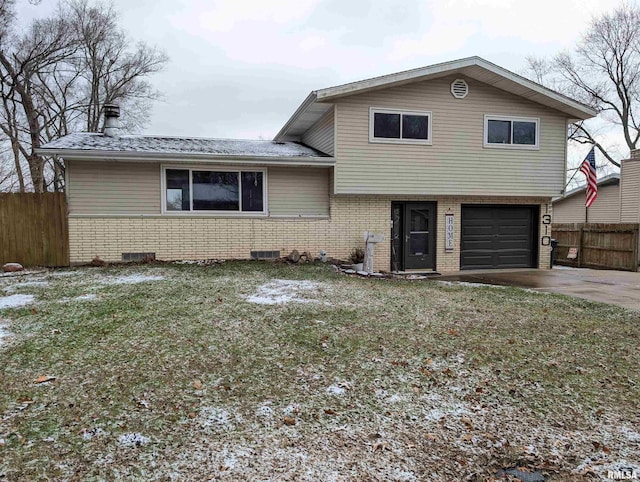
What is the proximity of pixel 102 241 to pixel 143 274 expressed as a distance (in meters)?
2.38

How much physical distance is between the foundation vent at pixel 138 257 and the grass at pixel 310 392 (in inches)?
172

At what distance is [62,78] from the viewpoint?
23.1 metres

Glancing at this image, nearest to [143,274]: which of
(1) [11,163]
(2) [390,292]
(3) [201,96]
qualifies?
(2) [390,292]

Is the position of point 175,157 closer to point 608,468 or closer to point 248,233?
point 248,233

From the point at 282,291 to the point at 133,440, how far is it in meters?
4.71

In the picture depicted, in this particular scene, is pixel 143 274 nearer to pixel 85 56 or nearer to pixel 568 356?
pixel 568 356

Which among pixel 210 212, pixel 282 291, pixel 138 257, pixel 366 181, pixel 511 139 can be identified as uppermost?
pixel 511 139

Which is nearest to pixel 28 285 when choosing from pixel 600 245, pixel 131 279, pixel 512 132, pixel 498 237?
pixel 131 279

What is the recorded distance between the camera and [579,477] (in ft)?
8.48

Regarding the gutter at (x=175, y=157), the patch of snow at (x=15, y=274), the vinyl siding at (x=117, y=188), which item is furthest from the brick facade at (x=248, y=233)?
the gutter at (x=175, y=157)

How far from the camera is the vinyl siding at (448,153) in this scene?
449 inches

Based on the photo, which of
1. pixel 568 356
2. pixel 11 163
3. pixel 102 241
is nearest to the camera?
pixel 568 356

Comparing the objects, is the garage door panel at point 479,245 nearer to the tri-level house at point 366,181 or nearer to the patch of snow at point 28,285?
the tri-level house at point 366,181

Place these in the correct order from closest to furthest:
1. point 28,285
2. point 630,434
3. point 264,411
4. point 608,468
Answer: point 608,468 < point 630,434 < point 264,411 < point 28,285
